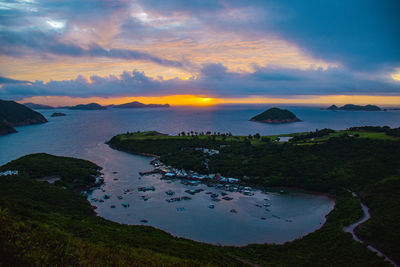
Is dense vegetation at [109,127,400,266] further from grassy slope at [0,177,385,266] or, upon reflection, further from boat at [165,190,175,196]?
boat at [165,190,175,196]

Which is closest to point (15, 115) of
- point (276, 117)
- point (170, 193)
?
point (170, 193)

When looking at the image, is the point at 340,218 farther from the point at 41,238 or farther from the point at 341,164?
the point at 41,238

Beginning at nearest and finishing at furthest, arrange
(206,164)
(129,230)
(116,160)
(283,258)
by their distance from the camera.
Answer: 1. (283,258)
2. (129,230)
3. (206,164)
4. (116,160)

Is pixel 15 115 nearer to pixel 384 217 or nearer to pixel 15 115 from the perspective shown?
pixel 15 115

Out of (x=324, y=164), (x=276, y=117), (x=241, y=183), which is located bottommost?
(x=241, y=183)

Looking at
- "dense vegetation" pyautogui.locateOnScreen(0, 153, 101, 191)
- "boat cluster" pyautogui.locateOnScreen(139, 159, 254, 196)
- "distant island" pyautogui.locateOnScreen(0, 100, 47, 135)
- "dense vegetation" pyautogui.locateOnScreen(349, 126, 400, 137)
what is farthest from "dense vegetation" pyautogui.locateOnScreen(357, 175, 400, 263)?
"distant island" pyautogui.locateOnScreen(0, 100, 47, 135)

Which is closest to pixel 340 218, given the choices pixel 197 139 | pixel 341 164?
pixel 341 164

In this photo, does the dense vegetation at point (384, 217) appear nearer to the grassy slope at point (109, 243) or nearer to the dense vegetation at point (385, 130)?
the grassy slope at point (109, 243)
